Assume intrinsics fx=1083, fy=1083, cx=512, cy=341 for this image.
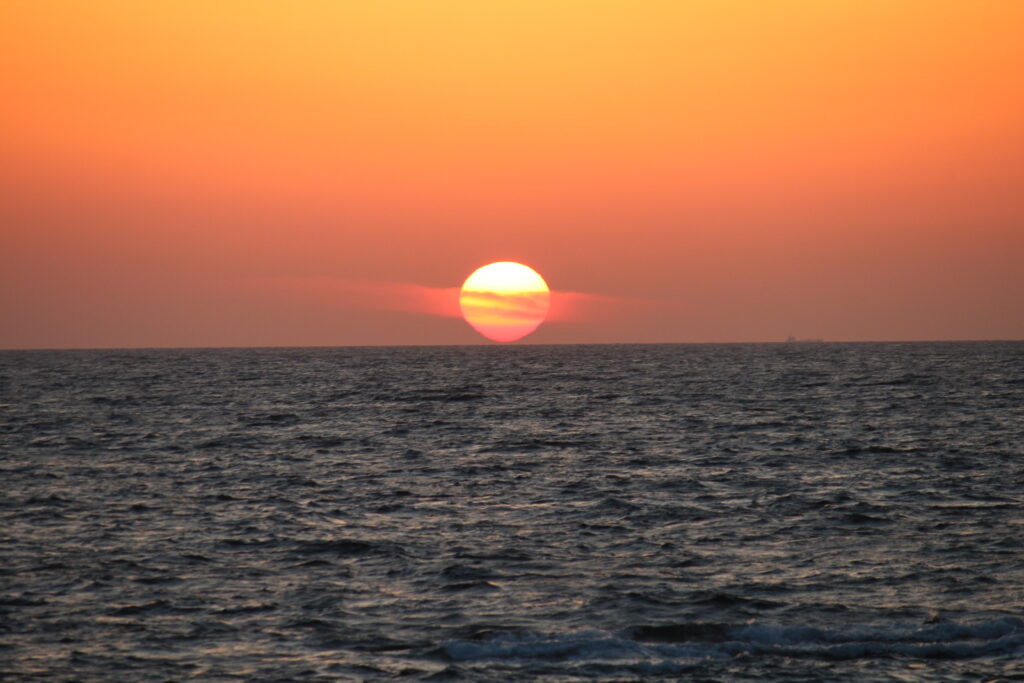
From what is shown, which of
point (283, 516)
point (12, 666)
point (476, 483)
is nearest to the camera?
point (12, 666)

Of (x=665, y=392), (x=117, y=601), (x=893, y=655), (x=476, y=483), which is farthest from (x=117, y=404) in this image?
(x=893, y=655)

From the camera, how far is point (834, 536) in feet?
84.0

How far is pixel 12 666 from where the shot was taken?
52.9 feet

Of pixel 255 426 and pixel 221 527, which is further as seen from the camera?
pixel 255 426

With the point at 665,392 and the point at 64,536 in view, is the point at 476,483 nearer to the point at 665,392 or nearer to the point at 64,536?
the point at 64,536

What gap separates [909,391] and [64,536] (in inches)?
2707

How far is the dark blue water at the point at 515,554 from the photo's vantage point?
1680 centimetres

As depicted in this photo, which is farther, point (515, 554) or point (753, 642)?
point (515, 554)

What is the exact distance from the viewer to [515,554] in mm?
23641

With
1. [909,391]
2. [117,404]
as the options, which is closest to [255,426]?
[117,404]

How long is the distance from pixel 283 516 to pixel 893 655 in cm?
1653

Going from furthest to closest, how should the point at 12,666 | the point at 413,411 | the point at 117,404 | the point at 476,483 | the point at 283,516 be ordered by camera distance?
the point at 117,404 < the point at 413,411 < the point at 476,483 < the point at 283,516 < the point at 12,666

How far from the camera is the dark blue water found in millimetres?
16797

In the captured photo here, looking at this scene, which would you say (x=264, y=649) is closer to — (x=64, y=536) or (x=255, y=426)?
(x=64, y=536)
